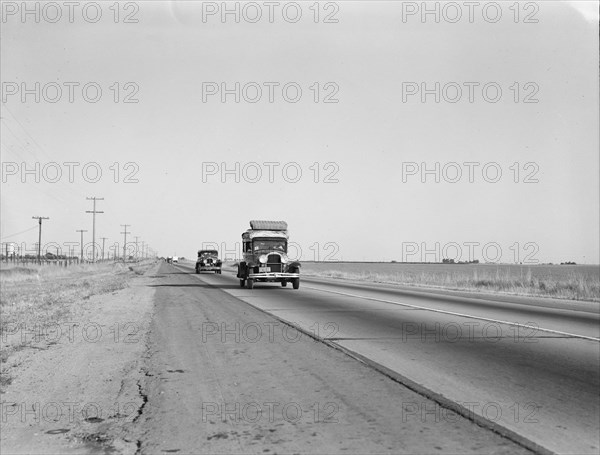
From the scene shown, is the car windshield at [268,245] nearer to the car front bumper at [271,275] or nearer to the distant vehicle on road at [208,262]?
the car front bumper at [271,275]

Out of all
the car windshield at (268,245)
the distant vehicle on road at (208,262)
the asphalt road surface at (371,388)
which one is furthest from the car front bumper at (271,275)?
the distant vehicle on road at (208,262)

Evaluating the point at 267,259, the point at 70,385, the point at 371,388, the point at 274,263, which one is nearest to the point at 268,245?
the point at 267,259

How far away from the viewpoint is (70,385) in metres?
7.28

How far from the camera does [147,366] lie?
27.5 ft

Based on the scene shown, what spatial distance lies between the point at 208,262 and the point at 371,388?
54.1m

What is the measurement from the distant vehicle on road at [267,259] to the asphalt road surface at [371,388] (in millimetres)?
14227

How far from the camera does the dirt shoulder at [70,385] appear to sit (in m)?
5.15

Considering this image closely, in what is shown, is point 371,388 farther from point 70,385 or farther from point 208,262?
point 208,262

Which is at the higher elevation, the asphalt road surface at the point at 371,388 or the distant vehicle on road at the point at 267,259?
the distant vehicle on road at the point at 267,259

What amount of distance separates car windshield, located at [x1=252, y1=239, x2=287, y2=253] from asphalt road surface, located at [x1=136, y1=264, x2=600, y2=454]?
14.8 metres

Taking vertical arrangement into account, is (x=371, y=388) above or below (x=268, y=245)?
below

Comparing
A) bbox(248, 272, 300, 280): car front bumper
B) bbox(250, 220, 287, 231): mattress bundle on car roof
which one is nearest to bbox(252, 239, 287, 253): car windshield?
bbox(250, 220, 287, 231): mattress bundle on car roof

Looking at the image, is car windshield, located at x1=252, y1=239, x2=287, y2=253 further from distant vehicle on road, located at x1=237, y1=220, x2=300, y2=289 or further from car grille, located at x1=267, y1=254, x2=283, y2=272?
car grille, located at x1=267, y1=254, x2=283, y2=272

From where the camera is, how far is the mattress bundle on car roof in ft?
97.5
